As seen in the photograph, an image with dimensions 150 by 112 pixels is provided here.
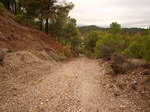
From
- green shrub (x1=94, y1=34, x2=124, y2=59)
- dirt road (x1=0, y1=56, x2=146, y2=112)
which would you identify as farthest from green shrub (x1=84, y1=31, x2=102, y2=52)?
dirt road (x1=0, y1=56, x2=146, y2=112)

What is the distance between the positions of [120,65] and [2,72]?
8.11 metres

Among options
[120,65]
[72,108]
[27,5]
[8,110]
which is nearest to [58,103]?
[72,108]

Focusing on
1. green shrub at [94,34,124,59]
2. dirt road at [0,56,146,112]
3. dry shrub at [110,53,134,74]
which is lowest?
dirt road at [0,56,146,112]

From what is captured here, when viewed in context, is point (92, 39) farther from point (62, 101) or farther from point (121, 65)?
point (62, 101)

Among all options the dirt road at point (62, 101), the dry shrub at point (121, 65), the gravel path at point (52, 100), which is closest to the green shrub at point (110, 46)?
the dry shrub at point (121, 65)

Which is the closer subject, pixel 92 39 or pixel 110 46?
pixel 110 46

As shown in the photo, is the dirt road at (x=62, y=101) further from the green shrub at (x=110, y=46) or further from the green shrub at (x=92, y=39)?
the green shrub at (x=92, y=39)

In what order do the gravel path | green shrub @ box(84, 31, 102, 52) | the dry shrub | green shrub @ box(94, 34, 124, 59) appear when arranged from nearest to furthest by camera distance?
the gravel path < the dry shrub < green shrub @ box(94, 34, 124, 59) < green shrub @ box(84, 31, 102, 52)

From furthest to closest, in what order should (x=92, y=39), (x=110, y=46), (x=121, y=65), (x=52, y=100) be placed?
1. (x=92, y=39)
2. (x=110, y=46)
3. (x=121, y=65)
4. (x=52, y=100)

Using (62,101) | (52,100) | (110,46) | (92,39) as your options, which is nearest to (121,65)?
(62,101)

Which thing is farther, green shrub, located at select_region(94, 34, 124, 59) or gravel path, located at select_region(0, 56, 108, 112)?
green shrub, located at select_region(94, 34, 124, 59)

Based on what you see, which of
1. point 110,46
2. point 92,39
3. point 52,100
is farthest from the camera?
point 92,39

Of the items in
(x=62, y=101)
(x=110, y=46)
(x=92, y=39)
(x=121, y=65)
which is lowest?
(x=62, y=101)

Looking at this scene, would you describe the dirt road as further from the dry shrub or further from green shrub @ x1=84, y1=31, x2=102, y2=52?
green shrub @ x1=84, y1=31, x2=102, y2=52
